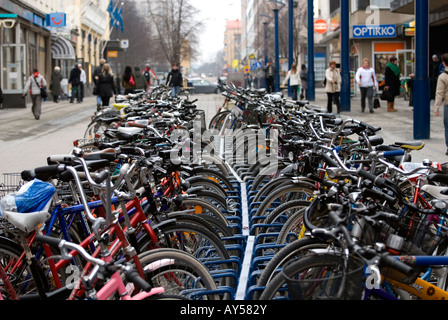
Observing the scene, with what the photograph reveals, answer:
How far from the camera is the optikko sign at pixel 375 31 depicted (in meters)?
35.2

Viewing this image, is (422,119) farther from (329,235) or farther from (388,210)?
(329,235)

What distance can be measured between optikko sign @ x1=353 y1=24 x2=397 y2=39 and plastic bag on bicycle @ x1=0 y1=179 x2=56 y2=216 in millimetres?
33032

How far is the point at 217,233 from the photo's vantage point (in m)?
4.45

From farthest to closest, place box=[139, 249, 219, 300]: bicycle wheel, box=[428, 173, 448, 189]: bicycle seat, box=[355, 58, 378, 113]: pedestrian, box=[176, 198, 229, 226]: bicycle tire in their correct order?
1. box=[355, 58, 378, 113]: pedestrian
2. box=[176, 198, 229, 226]: bicycle tire
3. box=[428, 173, 448, 189]: bicycle seat
4. box=[139, 249, 219, 300]: bicycle wheel

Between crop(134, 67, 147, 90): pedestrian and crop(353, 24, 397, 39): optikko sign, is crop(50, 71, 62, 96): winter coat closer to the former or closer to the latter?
crop(134, 67, 147, 90): pedestrian

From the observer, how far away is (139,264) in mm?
3477

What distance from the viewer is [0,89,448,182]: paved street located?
11.3 m

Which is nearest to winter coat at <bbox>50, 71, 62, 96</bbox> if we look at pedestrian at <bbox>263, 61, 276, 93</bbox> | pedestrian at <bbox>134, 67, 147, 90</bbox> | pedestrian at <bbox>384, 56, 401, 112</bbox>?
pedestrian at <bbox>134, 67, 147, 90</bbox>

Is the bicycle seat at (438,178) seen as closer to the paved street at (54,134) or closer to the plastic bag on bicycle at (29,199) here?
the plastic bag on bicycle at (29,199)

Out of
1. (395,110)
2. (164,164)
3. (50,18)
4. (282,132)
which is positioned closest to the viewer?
(164,164)

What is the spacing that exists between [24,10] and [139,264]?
2982 cm

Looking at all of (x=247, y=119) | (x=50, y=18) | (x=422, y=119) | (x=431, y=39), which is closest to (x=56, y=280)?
(x=247, y=119)

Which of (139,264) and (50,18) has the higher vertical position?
(50,18)

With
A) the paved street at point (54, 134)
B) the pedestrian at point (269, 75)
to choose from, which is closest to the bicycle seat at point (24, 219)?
the paved street at point (54, 134)
